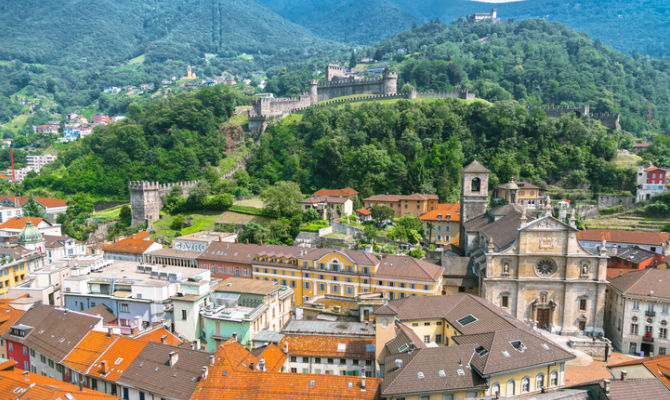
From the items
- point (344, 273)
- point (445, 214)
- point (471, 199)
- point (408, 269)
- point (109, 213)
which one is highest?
point (471, 199)

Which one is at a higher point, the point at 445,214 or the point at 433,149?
the point at 433,149

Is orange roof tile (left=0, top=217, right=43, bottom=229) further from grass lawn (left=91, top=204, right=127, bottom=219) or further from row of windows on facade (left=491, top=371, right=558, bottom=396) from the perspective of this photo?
row of windows on facade (left=491, top=371, right=558, bottom=396)

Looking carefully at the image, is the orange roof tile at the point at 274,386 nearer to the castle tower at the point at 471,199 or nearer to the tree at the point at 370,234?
the tree at the point at 370,234

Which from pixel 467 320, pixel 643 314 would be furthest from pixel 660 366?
pixel 643 314

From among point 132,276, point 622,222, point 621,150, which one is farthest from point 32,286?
point 621,150

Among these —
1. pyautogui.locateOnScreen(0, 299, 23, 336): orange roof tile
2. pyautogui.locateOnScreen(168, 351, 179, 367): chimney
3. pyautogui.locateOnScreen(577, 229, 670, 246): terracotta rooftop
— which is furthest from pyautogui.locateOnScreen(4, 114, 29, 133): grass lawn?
pyautogui.locateOnScreen(577, 229, 670, 246): terracotta rooftop

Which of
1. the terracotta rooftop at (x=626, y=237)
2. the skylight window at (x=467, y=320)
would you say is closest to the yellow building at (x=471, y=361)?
the skylight window at (x=467, y=320)

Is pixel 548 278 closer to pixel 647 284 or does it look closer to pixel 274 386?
pixel 647 284

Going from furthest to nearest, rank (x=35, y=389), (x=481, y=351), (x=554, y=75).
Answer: (x=554, y=75) < (x=481, y=351) < (x=35, y=389)
